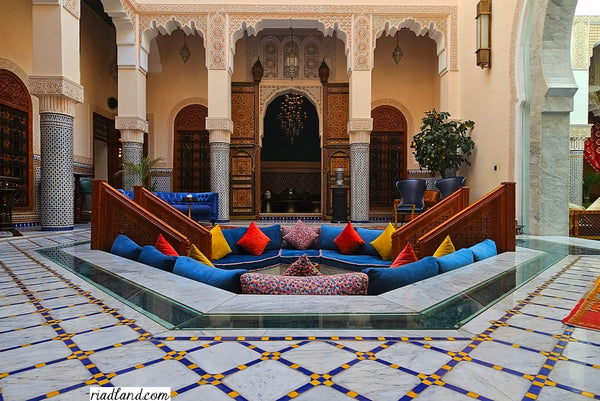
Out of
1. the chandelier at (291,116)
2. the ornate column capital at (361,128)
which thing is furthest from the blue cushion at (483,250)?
the chandelier at (291,116)

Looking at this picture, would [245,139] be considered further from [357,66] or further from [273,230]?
[273,230]

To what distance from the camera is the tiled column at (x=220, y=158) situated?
7.79m

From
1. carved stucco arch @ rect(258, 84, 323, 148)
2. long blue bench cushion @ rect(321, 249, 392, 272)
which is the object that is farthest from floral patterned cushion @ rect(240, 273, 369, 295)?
carved stucco arch @ rect(258, 84, 323, 148)

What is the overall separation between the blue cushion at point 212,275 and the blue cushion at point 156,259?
0.53 ft

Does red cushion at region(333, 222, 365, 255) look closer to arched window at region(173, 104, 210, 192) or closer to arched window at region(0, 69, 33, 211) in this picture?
arched window at region(0, 69, 33, 211)

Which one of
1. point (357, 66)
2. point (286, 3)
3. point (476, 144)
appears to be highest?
point (286, 3)

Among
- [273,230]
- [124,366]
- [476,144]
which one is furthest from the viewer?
[476,144]

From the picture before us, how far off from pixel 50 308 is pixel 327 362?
1306mm

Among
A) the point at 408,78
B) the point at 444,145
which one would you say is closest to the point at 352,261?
the point at 444,145

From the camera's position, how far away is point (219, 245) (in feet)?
13.9

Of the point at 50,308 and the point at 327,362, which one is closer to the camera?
the point at 327,362

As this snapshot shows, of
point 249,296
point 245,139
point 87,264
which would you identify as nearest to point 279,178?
point 245,139

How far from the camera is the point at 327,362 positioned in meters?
1.13

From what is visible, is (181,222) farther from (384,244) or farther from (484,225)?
(484,225)
